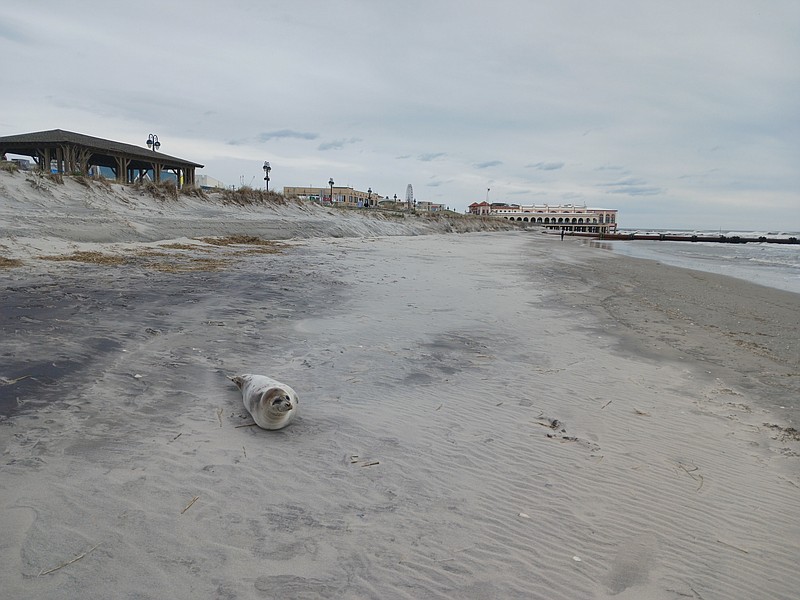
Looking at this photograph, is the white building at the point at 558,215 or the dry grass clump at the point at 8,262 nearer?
the dry grass clump at the point at 8,262

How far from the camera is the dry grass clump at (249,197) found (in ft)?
87.5

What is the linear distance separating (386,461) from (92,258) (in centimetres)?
1080

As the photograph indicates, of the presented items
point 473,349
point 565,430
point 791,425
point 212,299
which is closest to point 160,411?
point 565,430

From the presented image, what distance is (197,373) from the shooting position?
4480mm

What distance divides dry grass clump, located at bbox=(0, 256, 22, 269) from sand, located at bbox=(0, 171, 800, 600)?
293 cm

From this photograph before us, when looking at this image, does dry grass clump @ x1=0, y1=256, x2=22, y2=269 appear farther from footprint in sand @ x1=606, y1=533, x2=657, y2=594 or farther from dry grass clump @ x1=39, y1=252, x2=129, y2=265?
footprint in sand @ x1=606, y1=533, x2=657, y2=594

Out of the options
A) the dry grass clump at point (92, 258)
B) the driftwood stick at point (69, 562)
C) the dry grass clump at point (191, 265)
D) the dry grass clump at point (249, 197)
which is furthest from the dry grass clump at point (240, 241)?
the driftwood stick at point (69, 562)

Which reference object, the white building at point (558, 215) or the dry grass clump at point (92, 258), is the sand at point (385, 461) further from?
the white building at point (558, 215)

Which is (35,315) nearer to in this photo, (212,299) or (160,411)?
(212,299)

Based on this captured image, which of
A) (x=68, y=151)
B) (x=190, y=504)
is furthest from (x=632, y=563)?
(x=68, y=151)

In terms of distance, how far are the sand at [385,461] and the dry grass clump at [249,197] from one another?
20.8 meters

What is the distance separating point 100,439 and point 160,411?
532mm

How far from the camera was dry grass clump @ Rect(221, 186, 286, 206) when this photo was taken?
87.5 ft

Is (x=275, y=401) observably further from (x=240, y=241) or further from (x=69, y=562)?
(x=240, y=241)
